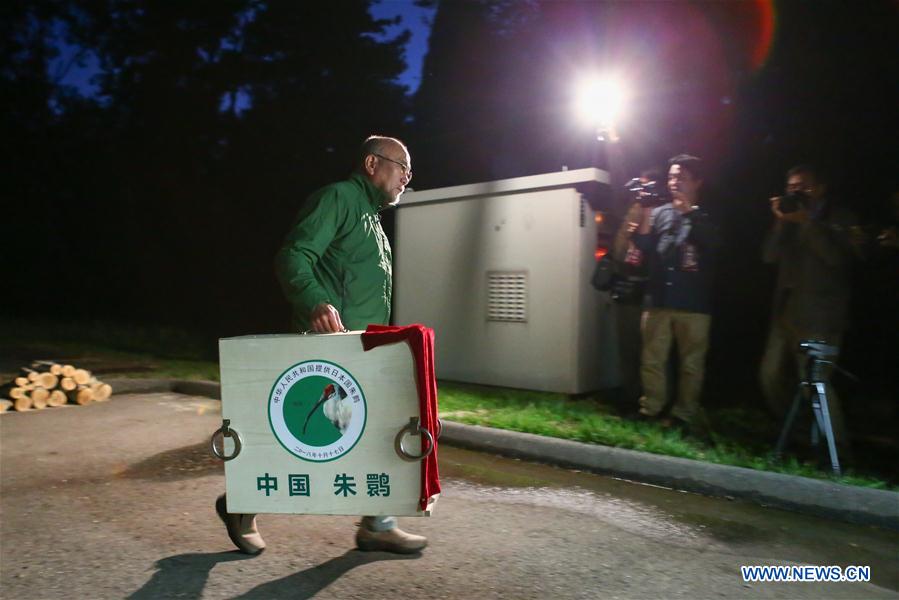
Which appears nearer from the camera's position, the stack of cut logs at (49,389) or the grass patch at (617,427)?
the grass patch at (617,427)

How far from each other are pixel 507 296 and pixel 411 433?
217 inches

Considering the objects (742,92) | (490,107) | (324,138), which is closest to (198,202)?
(324,138)

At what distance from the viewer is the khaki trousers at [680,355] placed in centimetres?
635

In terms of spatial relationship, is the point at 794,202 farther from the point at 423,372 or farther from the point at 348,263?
the point at 423,372

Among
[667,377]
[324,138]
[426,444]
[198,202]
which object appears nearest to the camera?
[426,444]

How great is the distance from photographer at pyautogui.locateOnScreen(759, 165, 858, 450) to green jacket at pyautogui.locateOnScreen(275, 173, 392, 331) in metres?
3.40

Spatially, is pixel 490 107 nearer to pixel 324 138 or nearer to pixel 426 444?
pixel 324 138

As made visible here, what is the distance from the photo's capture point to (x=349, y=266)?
141 inches

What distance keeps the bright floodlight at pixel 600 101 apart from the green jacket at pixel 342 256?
5.49m

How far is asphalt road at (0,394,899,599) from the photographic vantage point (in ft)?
11.0

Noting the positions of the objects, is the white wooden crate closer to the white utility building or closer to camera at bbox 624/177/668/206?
camera at bbox 624/177/668/206

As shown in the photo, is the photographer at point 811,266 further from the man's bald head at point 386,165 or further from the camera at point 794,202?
the man's bald head at point 386,165

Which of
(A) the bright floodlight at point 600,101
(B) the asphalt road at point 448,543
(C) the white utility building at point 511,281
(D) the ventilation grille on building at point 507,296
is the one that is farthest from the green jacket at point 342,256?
(A) the bright floodlight at point 600,101

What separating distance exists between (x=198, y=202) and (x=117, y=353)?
35.9ft
